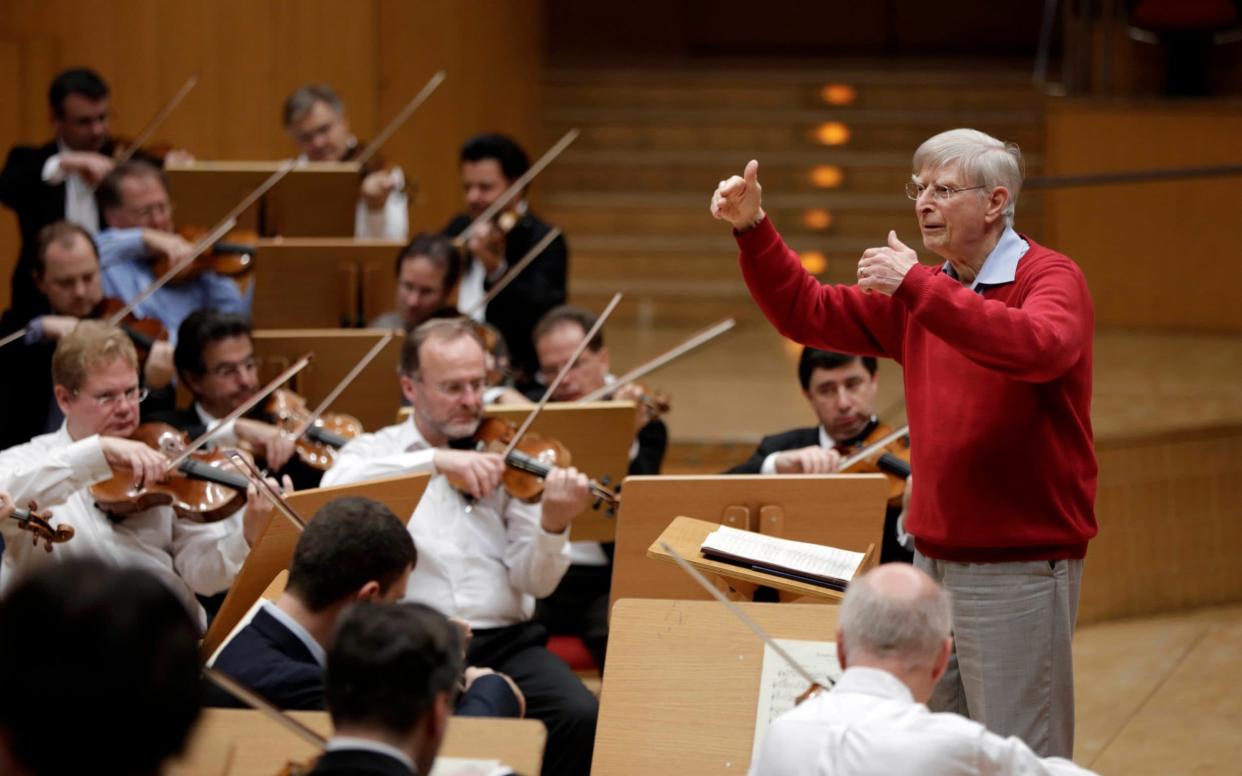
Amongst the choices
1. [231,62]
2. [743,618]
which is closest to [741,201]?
[743,618]

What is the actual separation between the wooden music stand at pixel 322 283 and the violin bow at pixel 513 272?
338mm

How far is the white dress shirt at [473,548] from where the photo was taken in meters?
3.31

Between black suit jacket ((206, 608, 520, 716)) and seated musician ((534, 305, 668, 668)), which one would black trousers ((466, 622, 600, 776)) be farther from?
black suit jacket ((206, 608, 520, 716))

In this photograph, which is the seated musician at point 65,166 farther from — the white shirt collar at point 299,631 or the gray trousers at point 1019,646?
the gray trousers at point 1019,646

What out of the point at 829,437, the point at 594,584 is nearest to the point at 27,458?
the point at 594,584

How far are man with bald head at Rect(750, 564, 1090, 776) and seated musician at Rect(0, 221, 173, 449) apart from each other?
2.58 metres

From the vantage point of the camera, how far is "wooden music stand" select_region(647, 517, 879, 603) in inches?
98.0

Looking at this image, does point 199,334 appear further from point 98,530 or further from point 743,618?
point 743,618

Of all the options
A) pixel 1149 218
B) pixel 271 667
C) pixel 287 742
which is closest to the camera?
pixel 287 742

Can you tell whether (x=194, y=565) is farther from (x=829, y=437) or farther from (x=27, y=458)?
(x=829, y=437)

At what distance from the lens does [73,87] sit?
521cm

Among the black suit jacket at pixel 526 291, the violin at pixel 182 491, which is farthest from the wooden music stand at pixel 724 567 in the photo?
the black suit jacket at pixel 526 291

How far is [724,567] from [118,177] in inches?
114

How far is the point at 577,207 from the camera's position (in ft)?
24.8
